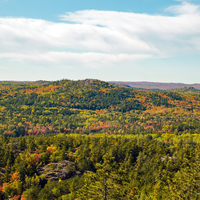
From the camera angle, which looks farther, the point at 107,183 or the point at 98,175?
the point at 98,175

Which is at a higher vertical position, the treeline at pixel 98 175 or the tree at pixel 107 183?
the tree at pixel 107 183

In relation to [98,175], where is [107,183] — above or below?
below

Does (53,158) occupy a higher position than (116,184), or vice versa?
(116,184)

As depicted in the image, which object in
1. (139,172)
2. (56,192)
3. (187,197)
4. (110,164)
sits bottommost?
(139,172)

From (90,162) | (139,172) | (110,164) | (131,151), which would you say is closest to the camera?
(110,164)

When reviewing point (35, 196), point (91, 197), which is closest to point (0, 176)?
point (35, 196)

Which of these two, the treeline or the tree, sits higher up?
the tree

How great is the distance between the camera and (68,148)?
140625 mm

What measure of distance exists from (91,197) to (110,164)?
7.87 metres

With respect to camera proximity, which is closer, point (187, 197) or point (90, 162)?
point (187, 197)

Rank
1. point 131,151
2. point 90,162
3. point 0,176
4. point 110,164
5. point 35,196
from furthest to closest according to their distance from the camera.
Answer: point 131,151 < point 90,162 < point 0,176 < point 35,196 < point 110,164

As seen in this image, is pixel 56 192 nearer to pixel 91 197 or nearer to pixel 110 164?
pixel 91 197

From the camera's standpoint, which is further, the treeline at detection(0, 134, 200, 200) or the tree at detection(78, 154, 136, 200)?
the treeline at detection(0, 134, 200, 200)

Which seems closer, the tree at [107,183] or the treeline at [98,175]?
the tree at [107,183]
